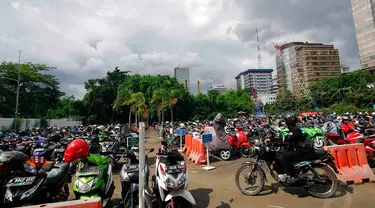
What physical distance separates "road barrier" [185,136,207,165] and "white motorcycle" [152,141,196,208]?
13.4 feet

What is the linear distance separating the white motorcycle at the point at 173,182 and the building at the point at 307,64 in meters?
80.9

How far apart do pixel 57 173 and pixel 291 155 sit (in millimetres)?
4505

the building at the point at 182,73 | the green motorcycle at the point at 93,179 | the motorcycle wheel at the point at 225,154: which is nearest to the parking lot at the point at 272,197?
the green motorcycle at the point at 93,179

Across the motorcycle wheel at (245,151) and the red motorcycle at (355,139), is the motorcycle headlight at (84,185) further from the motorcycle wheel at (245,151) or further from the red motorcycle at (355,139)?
the red motorcycle at (355,139)

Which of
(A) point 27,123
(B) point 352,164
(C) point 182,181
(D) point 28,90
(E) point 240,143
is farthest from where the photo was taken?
(D) point 28,90

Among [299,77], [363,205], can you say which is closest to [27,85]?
[363,205]

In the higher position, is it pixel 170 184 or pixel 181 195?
pixel 170 184

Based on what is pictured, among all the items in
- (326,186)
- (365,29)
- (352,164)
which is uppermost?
(365,29)

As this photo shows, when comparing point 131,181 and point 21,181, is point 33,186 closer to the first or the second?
point 21,181

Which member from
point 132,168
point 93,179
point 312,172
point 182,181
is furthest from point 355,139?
point 93,179

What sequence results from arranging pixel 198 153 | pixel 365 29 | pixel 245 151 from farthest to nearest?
pixel 365 29, pixel 245 151, pixel 198 153

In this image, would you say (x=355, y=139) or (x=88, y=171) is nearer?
(x=88, y=171)

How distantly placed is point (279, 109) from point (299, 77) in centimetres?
2961

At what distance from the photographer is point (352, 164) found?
479 centimetres
